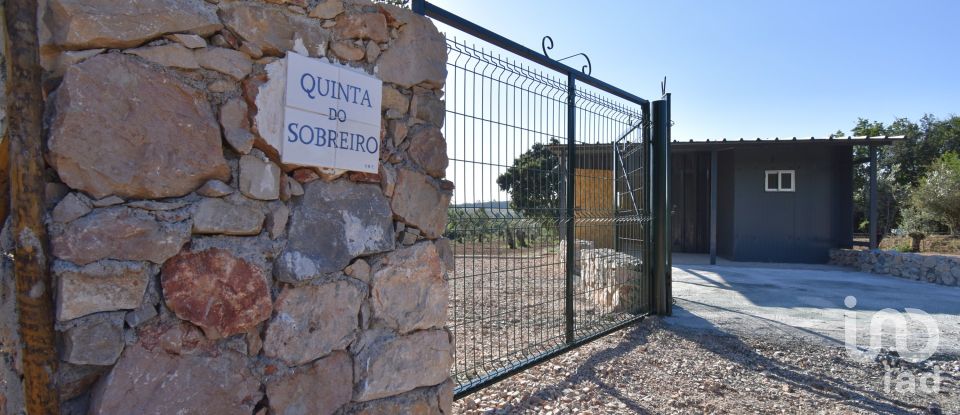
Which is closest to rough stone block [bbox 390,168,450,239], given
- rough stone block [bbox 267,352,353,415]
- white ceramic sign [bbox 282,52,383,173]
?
white ceramic sign [bbox 282,52,383,173]

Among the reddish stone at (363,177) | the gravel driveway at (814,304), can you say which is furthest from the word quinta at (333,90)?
the gravel driveway at (814,304)

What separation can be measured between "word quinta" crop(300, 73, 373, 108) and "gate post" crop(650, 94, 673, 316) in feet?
12.3

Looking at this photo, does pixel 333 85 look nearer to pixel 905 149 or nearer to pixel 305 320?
pixel 305 320

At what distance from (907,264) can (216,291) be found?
10.4 meters

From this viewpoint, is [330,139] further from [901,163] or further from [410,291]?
[901,163]

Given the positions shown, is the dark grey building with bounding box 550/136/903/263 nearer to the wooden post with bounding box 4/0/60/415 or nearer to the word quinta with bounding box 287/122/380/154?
the word quinta with bounding box 287/122/380/154

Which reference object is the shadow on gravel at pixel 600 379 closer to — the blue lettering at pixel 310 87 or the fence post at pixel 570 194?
the fence post at pixel 570 194

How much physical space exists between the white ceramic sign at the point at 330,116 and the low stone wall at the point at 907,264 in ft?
31.0

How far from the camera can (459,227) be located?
2.93 m

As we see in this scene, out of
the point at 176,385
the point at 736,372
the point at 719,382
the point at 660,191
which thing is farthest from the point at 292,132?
the point at 660,191

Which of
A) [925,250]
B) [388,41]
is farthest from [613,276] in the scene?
[925,250]

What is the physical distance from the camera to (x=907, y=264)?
8.67m

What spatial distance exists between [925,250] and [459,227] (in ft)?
43.9

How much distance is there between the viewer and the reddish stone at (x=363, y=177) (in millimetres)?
2031
